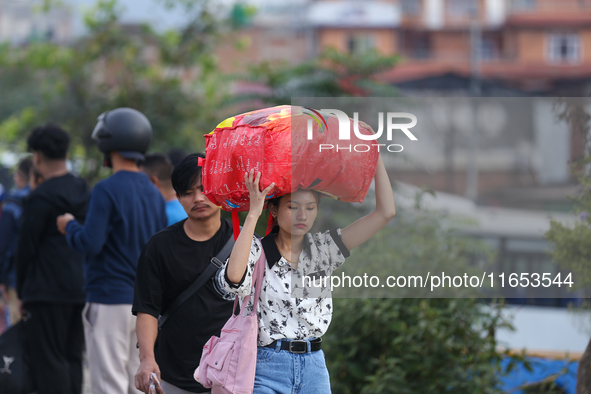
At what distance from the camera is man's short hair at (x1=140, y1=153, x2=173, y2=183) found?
470cm

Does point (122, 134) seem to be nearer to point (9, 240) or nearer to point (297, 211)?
point (297, 211)

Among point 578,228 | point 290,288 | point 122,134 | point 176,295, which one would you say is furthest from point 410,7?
point 290,288

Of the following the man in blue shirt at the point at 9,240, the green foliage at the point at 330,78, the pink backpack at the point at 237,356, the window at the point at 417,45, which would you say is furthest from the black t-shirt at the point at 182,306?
the window at the point at 417,45

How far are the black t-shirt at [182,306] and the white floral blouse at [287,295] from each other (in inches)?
21.4

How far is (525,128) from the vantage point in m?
3.17

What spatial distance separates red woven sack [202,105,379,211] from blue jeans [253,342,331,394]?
0.58 meters

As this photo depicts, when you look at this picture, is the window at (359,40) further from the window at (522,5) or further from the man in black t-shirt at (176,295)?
the man in black t-shirt at (176,295)

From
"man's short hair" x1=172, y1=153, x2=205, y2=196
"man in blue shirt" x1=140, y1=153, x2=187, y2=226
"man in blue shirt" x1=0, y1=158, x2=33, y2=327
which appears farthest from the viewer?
"man in blue shirt" x1=0, y1=158, x2=33, y2=327

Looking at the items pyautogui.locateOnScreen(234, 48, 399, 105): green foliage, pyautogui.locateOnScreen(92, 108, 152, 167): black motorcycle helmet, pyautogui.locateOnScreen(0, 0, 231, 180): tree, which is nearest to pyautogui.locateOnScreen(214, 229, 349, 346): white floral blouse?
pyautogui.locateOnScreen(92, 108, 152, 167): black motorcycle helmet

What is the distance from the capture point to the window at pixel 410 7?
137ft

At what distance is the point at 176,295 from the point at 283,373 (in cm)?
78

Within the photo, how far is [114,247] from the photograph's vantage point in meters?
3.94

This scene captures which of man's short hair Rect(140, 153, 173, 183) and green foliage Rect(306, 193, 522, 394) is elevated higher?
man's short hair Rect(140, 153, 173, 183)

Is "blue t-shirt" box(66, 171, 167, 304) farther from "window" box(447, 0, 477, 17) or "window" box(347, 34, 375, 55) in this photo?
"window" box(447, 0, 477, 17)
